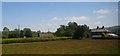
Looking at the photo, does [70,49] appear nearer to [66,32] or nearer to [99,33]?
[99,33]

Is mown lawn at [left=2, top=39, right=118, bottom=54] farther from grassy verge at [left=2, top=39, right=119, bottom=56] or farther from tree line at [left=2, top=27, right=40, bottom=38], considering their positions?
tree line at [left=2, top=27, right=40, bottom=38]

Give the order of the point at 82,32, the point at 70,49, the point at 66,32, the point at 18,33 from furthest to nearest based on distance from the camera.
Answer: the point at 66,32 < the point at 18,33 < the point at 82,32 < the point at 70,49


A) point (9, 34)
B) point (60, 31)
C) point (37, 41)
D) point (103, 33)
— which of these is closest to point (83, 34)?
point (103, 33)

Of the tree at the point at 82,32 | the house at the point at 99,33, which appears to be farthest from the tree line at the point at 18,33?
the house at the point at 99,33

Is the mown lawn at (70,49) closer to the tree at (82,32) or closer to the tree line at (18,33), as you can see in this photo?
the tree at (82,32)

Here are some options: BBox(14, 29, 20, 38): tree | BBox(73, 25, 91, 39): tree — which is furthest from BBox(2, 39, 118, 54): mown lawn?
BBox(14, 29, 20, 38): tree

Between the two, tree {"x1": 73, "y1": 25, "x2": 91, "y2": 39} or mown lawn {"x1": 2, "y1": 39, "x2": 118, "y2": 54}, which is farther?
tree {"x1": 73, "y1": 25, "x2": 91, "y2": 39}

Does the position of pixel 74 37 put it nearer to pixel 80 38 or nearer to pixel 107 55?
pixel 80 38

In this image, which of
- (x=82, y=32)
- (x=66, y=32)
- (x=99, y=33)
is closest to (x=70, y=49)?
(x=82, y=32)

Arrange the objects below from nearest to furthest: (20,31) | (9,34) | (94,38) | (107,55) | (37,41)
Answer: (107,55)
(94,38)
(37,41)
(9,34)
(20,31)

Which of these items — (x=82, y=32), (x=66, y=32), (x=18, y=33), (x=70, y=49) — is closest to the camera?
(x=70, y=49)

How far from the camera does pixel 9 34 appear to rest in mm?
15984

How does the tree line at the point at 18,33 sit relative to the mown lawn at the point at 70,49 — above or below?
above

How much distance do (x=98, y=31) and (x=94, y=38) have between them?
77 cm
